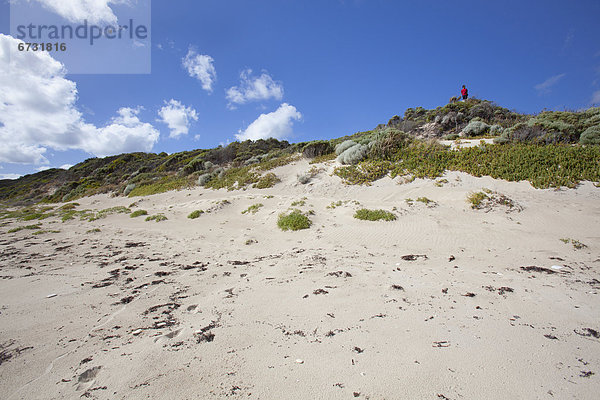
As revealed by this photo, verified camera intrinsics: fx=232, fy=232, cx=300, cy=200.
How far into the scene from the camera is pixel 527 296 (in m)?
3.20

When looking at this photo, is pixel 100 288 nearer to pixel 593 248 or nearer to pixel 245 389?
pixel 245 389

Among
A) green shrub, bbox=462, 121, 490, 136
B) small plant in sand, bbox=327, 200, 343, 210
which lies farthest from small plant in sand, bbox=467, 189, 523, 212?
green shrub, bbox=462, 121, 490, 136

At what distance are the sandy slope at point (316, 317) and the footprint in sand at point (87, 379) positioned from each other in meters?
0.01

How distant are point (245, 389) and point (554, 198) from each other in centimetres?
1147

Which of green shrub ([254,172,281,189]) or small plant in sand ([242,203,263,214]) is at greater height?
green shrub ([254,172,281,189])

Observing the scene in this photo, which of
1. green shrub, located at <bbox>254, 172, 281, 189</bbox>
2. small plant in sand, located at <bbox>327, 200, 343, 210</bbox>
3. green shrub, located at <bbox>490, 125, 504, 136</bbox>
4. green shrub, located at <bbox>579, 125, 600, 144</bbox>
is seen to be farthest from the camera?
green shrub, located at <bbox>490, 125, 504, 136</bbox>

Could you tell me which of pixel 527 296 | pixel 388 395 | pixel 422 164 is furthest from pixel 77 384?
pixel 422 164

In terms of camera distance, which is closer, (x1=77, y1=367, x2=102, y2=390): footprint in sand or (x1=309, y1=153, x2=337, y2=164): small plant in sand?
(x1=77, y1=367, x2=102, y2=390): footprint in sand

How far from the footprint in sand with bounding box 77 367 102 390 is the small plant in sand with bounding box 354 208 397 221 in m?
7.32

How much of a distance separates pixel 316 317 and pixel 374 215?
19.2 feet

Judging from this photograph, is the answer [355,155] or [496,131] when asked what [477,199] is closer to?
[355,155]

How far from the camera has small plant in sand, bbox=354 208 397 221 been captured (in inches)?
313

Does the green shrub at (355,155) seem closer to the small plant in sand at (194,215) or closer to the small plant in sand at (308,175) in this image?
the small plant in sand at (308,175)

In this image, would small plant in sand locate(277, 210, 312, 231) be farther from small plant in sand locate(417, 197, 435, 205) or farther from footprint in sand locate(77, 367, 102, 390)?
footprint in sand locate(77, 367, 102, 390)
